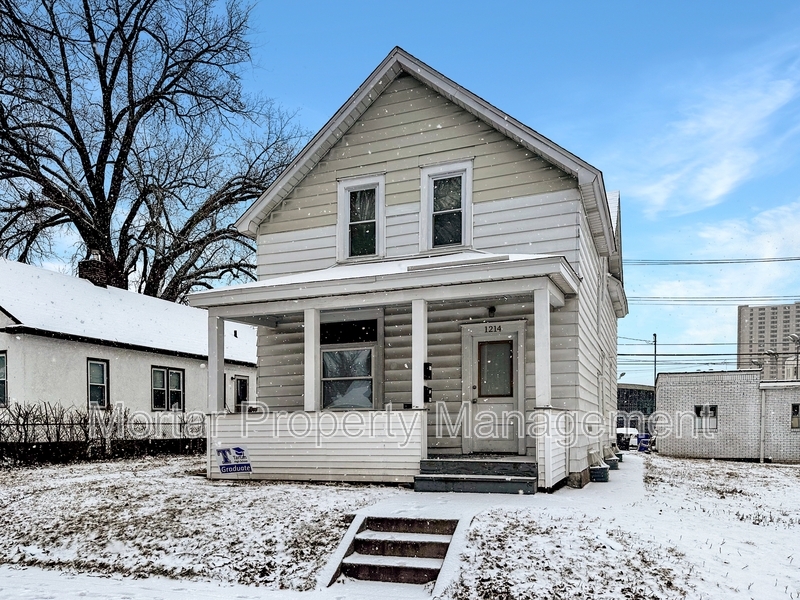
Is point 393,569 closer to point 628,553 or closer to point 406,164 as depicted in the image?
point 628,553

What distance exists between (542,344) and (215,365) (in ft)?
18.2

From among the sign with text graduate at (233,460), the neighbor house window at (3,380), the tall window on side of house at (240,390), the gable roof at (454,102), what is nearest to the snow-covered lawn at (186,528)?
the sign with text graduate at (233,460)

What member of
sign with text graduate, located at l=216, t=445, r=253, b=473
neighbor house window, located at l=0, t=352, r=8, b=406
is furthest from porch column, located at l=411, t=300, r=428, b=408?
neighbor house window, located at l=0, t=352, r=8, b=406

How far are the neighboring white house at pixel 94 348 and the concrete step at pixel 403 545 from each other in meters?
11.9

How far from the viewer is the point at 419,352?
10.6 meters

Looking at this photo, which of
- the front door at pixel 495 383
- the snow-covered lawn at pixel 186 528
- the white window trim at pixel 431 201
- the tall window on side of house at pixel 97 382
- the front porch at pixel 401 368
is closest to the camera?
the snow-covered lawn at pixel 186 528

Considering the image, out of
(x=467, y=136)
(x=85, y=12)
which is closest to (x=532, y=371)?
(x=467, y=136)

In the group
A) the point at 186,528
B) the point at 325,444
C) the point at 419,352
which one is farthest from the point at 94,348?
the point at 186,528

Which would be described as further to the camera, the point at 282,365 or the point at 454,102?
the point at 282,365

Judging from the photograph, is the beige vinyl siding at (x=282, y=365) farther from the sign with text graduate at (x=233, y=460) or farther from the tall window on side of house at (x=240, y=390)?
the tall window on side of house at (x=240, y=390)

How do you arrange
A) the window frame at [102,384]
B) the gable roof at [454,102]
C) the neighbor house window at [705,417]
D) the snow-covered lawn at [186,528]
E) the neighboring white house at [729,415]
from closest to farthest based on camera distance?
the snow-covered lawn at [186,528] < the gable roof at [454,102] < the window frame at [102,384] < the neighboring white house at [729,415] < the neighbor house window at [705,417]

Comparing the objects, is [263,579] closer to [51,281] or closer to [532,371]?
[532,371]

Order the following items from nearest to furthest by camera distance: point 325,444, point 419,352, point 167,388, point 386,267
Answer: point 419,352 < point 325,444 < point 386,267 < point 167,388

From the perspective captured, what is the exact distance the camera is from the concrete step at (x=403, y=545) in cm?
727
